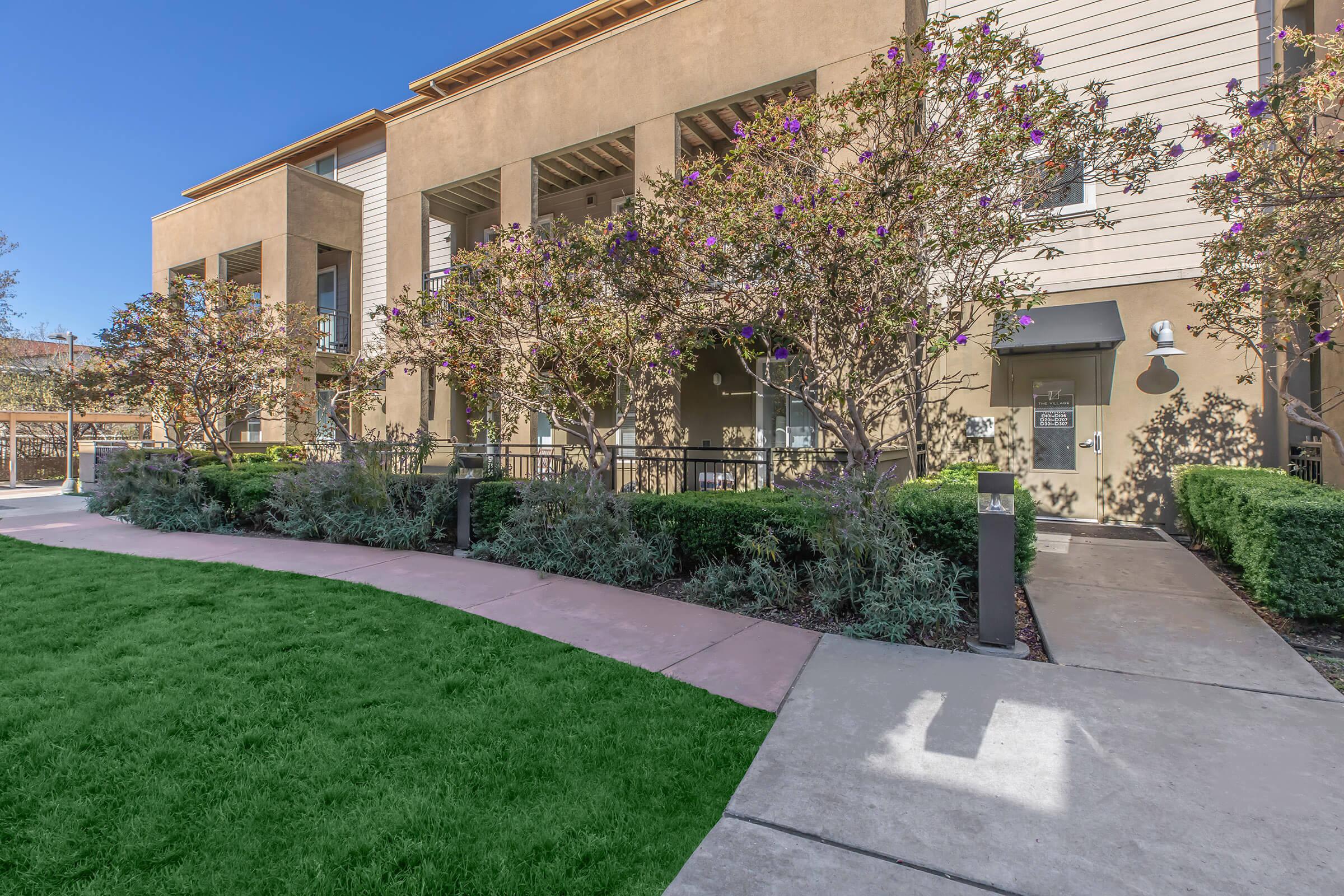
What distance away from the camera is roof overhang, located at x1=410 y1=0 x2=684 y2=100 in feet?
34.0

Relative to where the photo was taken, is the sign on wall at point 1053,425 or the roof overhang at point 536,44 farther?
the roof overhang at point 536,44

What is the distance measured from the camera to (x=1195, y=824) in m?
2.21

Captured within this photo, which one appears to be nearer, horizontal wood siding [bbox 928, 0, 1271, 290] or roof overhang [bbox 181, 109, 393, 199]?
horizontal wood siding [bbox 928, 0, 1271, 290]

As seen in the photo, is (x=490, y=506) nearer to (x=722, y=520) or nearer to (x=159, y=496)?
(x=722, y=520)

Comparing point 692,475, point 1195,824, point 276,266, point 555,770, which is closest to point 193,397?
point 276,266

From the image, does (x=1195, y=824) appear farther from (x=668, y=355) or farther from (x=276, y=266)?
(x=276, y=266)

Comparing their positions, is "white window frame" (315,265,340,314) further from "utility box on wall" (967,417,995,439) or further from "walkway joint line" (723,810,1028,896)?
"walkway joint line" (723,810,1028,896)

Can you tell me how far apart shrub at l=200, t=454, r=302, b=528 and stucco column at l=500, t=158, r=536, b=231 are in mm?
5441

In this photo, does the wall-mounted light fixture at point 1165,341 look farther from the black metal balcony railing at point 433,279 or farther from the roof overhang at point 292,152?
the roof overhang at point 292,152

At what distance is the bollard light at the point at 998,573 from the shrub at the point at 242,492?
27.0ft

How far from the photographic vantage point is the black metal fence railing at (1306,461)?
258 inches

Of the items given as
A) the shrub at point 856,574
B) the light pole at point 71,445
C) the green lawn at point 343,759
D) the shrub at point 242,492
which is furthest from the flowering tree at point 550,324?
the light pole at point 71,445

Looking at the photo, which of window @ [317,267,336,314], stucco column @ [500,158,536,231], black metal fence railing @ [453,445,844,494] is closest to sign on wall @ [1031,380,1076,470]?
black metal fence railing @ [453,445,844,494]

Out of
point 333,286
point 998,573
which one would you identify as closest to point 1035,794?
point 998,573
